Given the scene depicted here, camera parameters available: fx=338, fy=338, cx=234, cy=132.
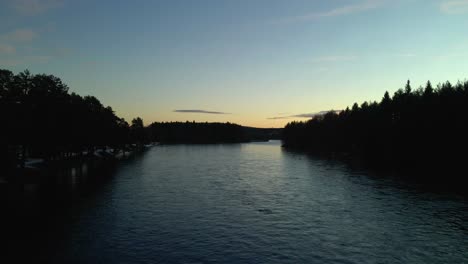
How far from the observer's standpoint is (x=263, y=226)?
37.8 meters

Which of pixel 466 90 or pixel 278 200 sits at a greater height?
pixel 466 90

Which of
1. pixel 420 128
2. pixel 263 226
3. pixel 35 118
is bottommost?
pixel 263 226

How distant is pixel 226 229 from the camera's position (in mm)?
36594

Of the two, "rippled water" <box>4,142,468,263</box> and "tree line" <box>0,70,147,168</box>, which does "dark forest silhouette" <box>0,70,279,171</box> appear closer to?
"tree line" <box>0,70,147,168</box>

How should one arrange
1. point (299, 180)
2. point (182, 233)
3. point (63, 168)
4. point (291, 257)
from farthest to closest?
point (63, 168) < point (299, 180) < point (182, 233) < point (291, 257)

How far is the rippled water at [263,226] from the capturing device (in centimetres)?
2888

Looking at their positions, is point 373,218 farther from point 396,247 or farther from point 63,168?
point 63,168

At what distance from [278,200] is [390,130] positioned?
9913 cm

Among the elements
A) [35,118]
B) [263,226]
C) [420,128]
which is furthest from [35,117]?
[420,128]

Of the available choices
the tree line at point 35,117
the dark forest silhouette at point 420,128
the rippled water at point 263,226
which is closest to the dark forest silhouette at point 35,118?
the tree line at point 35,117

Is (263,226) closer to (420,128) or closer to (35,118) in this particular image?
(35,118)

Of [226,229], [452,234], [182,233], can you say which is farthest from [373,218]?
[182,233]

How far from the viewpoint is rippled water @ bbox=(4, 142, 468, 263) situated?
2888 centimetres

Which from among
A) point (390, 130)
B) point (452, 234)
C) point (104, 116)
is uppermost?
point (104, 116)
